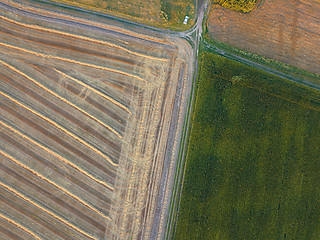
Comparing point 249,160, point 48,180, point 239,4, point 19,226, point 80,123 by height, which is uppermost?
point 239,4

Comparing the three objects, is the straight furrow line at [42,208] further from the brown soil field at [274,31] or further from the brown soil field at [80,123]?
the brown soil field at [274,31]

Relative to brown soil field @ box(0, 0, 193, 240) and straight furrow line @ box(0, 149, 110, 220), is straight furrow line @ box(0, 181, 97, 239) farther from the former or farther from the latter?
straight furrow line @ box(0, 149, 110, 220)

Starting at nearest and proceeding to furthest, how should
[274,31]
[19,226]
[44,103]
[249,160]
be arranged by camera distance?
[19,226], [44,103], [249,160], [274,31]

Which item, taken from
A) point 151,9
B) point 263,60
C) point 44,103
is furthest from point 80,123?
point 263,60

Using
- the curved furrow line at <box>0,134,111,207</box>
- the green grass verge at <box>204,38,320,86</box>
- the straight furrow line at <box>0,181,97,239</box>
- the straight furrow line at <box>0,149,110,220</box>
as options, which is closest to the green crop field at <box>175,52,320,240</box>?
the green grass verge at <box>204,38,320,86</box>

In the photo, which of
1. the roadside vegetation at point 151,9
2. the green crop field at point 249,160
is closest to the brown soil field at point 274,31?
the green crop field at point 249,160

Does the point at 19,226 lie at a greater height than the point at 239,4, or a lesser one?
lesser

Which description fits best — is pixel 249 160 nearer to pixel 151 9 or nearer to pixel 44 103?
pixel 151 9

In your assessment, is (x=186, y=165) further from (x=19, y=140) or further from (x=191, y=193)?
(x=19, y=140)
